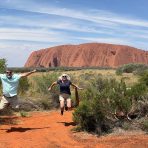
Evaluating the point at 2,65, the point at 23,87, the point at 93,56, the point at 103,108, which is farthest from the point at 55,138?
the point at 93,56

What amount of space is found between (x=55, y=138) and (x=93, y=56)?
147 metres

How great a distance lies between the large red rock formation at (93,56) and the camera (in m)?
154

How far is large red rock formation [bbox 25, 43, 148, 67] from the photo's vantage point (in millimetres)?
153500

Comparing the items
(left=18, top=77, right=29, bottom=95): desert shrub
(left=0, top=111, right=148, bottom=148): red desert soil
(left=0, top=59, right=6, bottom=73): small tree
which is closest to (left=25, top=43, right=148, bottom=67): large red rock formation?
(left=18, top=77, right=29, bottom=95): desert shrub

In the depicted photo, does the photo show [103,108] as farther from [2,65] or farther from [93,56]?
[93,56]

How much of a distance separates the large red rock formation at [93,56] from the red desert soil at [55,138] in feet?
449

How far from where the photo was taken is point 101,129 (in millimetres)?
12078

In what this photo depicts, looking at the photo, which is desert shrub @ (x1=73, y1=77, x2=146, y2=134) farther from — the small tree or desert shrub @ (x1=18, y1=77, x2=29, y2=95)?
desert shrub @ (x1=18, y1=77, x2=29, y2=95)

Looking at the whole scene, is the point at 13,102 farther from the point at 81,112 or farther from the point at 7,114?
the point at 7,114

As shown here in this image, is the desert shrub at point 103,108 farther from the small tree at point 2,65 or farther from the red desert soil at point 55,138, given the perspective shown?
the small tree at point 2,65

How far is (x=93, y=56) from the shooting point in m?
158

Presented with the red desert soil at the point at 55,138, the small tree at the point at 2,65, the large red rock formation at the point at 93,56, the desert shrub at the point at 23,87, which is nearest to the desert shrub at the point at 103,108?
the red desert soil at the point at 55,138

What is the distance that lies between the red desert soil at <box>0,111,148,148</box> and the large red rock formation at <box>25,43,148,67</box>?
449 feet

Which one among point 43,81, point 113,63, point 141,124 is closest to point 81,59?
point 113,63
